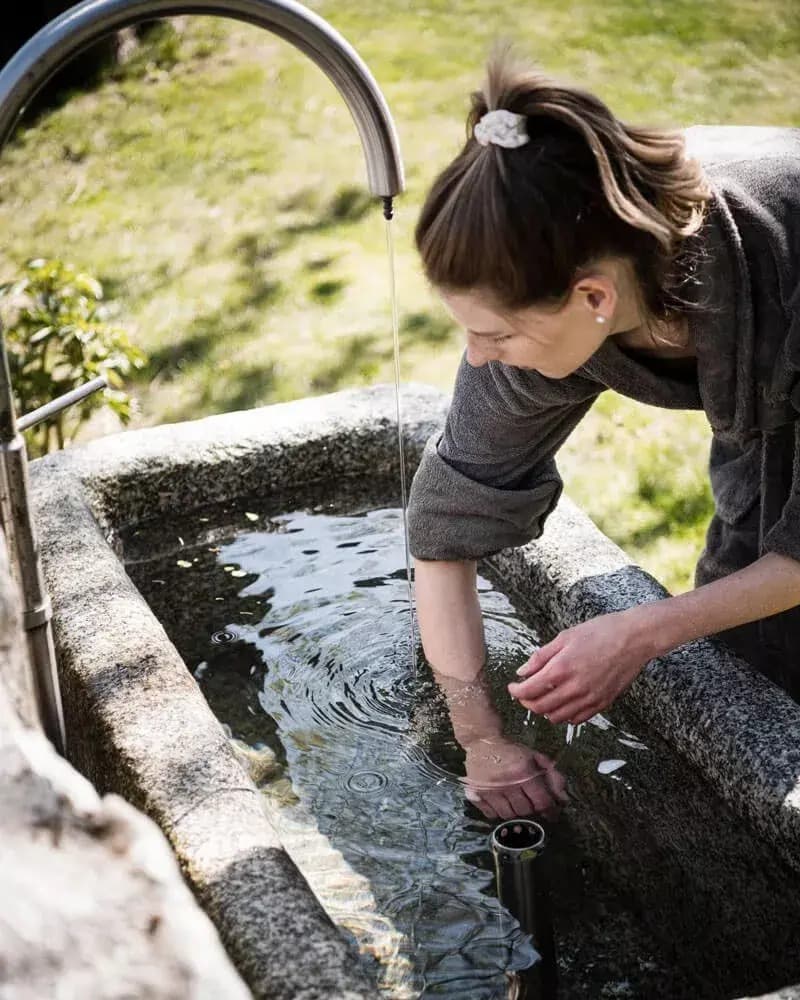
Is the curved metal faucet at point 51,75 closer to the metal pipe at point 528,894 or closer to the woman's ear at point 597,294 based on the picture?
the woman's ear at point 597,294

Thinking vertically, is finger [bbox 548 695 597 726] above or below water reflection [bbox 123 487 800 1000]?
above

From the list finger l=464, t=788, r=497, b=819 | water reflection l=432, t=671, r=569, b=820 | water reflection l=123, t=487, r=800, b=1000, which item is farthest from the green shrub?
finger l=464, t=788, r=497, b=819

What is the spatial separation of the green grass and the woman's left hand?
145 cm

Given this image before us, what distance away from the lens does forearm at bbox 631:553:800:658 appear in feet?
5.41

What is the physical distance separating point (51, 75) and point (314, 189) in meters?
4.16

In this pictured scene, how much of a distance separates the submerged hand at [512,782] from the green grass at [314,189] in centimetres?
128

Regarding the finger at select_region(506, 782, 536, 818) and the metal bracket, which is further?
the finger at select_region(506, 782, 536, 818)

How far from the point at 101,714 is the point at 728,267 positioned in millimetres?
984

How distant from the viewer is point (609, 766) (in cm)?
188

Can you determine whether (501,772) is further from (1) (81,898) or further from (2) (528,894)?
(1) (81,898)

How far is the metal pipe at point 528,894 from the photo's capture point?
1.55 meters

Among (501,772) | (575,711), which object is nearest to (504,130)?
(575,711)

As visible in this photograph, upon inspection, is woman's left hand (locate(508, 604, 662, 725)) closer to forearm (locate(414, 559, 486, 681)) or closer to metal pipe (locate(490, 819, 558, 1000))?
metal pipe (locate(490, 819, 558, 1000))

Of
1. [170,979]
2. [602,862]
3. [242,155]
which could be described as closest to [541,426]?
[602,862]
